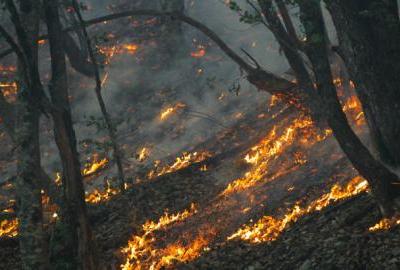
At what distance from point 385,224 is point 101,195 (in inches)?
314

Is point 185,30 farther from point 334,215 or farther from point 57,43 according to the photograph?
point 334,215

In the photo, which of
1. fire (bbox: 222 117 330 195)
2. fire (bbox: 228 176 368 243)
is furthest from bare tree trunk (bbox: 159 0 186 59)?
fire (bbox: 228 176 368 243)

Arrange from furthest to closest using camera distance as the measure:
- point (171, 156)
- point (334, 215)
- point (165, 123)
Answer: point (165, 123) → point (171, 156) → point (334, 215)

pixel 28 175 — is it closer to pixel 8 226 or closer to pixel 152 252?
pixel 152 252

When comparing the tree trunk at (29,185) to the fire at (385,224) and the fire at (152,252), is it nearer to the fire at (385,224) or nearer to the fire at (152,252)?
the fire at (152,252)

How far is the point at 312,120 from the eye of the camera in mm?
11227

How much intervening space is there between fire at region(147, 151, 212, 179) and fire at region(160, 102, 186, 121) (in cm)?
337

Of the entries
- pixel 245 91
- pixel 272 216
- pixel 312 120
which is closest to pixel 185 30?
pixel 245 91

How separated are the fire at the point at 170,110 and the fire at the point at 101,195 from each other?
4.68 metres

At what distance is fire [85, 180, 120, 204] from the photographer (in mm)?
11705

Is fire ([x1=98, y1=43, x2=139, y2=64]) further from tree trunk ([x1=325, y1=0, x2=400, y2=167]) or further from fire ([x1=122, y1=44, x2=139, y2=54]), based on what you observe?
tree trunk ([x1=325, y1=0, x2=400, y2=167])

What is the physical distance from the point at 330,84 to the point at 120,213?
5870 mm

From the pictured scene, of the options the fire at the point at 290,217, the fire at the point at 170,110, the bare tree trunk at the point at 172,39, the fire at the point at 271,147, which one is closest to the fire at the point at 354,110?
the fire at the point at 271,147

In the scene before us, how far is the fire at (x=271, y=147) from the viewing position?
1057cm
